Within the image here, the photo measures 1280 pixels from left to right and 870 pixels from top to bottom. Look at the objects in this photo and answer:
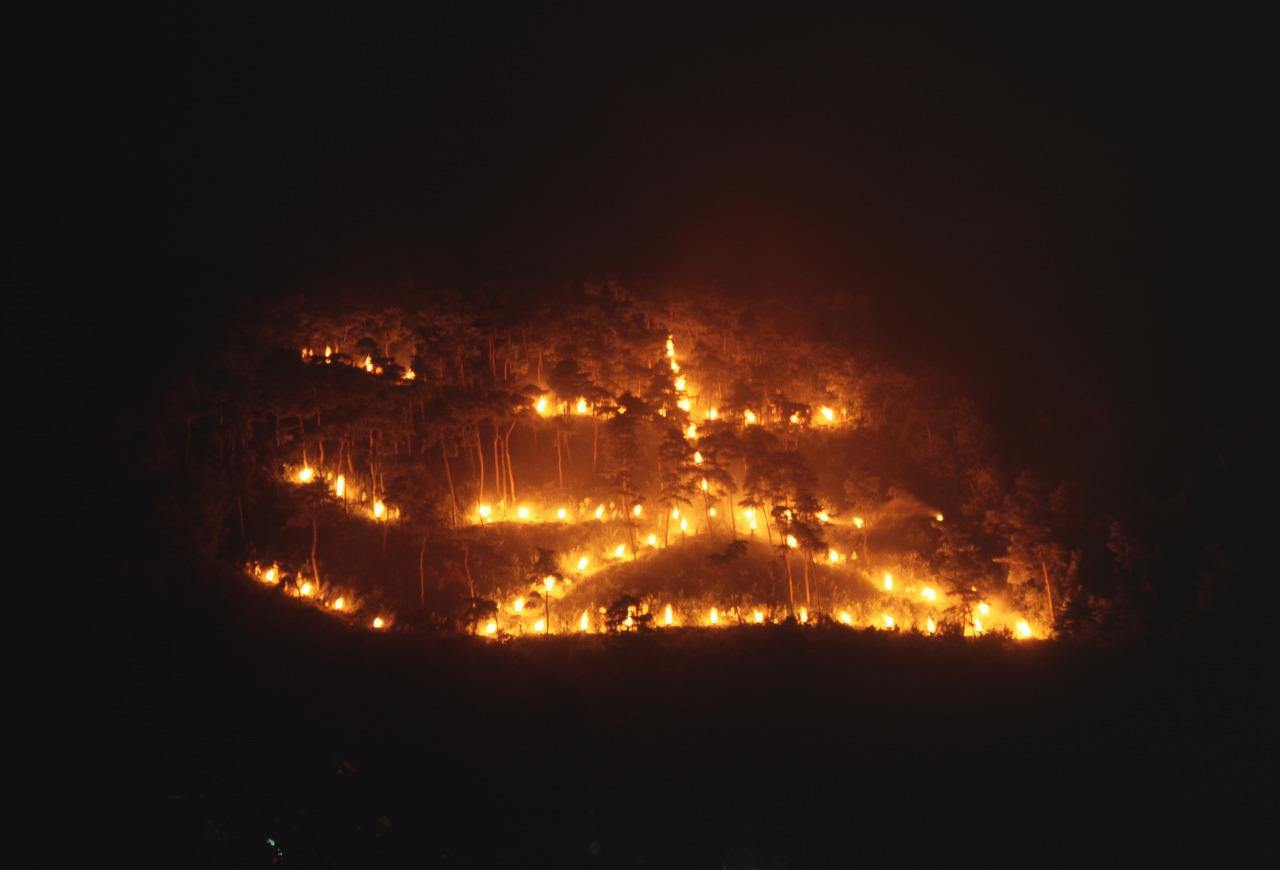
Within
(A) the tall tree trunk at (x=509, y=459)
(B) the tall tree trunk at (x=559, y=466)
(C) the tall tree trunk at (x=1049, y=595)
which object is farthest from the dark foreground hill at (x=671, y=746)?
(B) the tall tree trunk at (x=559, y=466)

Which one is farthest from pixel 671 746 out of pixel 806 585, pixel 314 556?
pixel 314 556

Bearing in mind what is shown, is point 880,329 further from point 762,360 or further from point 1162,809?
point 1162,809

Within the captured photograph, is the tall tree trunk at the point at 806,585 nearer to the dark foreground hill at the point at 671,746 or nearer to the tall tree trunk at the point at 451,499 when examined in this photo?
the dark foreground hill at the point at 671,746

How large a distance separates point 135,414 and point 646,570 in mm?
8026

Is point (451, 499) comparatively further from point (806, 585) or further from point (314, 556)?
point (806, 585)

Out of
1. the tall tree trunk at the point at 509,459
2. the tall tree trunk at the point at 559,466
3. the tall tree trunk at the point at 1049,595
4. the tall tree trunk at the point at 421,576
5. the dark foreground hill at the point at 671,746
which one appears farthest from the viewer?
the tall tree trunk at the point at 559,466

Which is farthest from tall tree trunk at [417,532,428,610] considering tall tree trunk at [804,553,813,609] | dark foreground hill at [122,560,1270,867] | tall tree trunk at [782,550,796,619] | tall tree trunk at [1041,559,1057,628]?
tall tree trunk at [1041,559,1057,628]

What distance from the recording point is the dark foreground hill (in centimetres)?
601

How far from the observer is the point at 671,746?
7867mm

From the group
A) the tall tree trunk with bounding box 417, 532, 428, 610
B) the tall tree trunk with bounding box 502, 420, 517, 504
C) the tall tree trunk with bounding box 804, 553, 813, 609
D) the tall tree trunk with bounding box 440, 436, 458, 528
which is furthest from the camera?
the tall tree trunk with bounding box 502, 420, 517, 504

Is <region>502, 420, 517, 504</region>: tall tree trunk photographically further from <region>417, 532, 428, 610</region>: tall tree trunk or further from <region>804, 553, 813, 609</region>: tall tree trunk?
<region>804, 553, 813, 609</region>: tall tree trunk

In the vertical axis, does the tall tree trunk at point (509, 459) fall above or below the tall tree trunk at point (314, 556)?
above

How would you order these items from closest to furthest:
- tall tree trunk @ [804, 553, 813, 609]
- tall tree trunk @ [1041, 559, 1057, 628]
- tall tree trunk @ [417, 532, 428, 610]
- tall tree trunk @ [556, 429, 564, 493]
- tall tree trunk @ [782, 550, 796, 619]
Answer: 1. tall tree trunk @ [417, 532, 428, 610]
2. tall tree trunk @ [782, 550, 796, 619]
3. tall tree trunk @ [1041, 559, 1057, 628]
4. tall tree trunk @ [804, 553, 813, 609]
5. tall tree trunk @ [556, 429, 564, 493]

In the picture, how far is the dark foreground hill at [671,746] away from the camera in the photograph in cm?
601
